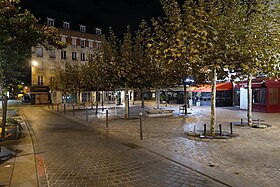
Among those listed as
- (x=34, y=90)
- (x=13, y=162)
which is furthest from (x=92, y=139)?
(x=34, y=90)

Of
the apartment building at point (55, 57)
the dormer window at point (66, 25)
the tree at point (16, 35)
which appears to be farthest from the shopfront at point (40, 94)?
the tree at point (16, 35)

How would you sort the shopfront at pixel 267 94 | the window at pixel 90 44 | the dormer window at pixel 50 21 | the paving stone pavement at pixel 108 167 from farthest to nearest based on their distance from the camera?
the window at pixel 90 44, the dormer window at pixel 50 21, the shopfront at pixel 267 94, the paving stone pavement at pixel 108 167

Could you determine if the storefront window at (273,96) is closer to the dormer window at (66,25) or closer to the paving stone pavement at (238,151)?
the paving stone pavement at (238,151)

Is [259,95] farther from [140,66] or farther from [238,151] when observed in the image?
[238,151]

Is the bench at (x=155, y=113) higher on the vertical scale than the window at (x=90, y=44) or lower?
lower

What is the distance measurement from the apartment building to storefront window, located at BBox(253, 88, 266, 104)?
2822 cm

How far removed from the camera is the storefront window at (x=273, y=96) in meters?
20.6

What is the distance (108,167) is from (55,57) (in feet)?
138

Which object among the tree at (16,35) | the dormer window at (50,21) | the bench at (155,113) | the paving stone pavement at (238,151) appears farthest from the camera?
the dormer window at (50,21)

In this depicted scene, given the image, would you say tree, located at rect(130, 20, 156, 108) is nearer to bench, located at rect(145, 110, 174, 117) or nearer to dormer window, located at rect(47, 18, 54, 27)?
bench, located at rect(145, 110, 174, 117)

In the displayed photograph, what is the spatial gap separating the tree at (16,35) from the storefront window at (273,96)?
18.8 metres

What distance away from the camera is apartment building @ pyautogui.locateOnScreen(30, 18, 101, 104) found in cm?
4209

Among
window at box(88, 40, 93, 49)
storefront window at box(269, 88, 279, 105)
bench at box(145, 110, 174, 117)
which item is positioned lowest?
bench at box(145, 110, 174, 117)

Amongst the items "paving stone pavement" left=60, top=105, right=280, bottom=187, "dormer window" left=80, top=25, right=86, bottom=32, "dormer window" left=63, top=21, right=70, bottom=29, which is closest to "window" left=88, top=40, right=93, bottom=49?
"dormer window" left=80, top=25, right=86, bottom=32
